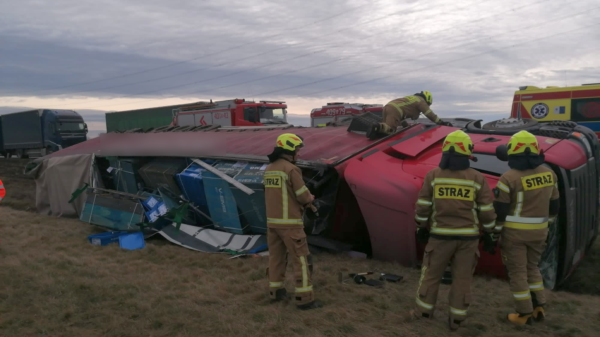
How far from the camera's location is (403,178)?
5.34 m

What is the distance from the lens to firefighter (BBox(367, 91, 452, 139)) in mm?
7039

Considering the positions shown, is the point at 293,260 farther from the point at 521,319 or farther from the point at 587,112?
the point at 587,112

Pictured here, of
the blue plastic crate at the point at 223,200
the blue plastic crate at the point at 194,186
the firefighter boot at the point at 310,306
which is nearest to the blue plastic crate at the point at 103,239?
the blue plastic crate at the point at 194,186

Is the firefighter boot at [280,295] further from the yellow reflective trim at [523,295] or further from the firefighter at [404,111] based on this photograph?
the firefighter at [404,111]

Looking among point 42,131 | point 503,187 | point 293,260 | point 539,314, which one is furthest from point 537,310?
point 42,131

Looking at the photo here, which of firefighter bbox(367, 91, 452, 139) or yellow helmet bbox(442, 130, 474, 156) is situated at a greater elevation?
firefighter bbox(367, 91, 452, 139)

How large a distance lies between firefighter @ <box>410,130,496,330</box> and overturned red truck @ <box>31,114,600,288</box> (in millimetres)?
1027

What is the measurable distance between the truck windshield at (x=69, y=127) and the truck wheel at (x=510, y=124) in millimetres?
23436

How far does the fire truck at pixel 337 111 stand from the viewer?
19297 mm

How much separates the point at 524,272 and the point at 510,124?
3.28 m

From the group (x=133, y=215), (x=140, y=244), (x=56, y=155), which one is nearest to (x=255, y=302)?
(x=140, y=244)

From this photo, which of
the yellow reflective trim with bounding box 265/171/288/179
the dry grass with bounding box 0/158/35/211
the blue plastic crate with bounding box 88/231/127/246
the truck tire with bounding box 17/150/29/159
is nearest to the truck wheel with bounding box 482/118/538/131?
the yellow reflective trim with bounding box 265/171/288/179

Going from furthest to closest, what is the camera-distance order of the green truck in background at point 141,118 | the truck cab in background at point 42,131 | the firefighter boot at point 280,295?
the green truck in background at point 141,118 < the truck cab in background at point 42,131 < the firefighter boot at point 280,295

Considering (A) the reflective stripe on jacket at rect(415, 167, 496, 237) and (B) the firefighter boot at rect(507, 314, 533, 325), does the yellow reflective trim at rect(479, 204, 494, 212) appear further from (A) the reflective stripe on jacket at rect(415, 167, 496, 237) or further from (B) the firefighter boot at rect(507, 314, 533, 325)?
(B) the firefighter boot at rect(507, 314, 533, 325)
